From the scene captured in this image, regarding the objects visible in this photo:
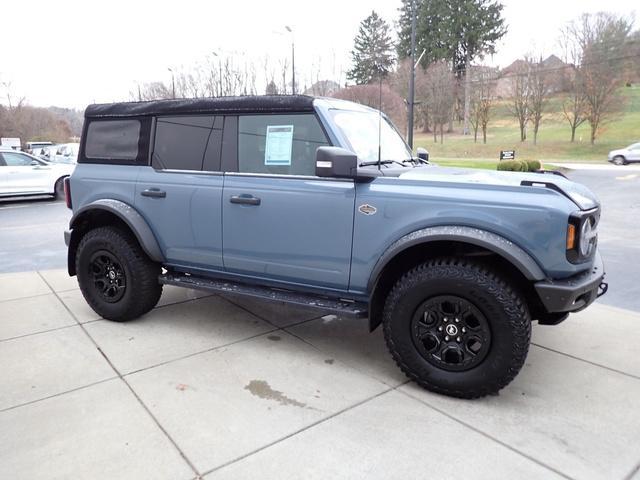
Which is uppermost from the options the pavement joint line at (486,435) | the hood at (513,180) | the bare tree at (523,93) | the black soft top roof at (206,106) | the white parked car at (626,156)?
the bare tree at (523,93)

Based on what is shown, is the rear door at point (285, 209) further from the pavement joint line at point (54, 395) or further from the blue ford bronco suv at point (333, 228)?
the pavement joint line at point (54, 395)

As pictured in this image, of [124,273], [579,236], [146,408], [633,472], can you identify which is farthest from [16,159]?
[633,472]

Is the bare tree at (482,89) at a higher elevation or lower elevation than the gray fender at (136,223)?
higher

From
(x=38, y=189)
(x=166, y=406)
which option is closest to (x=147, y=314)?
(x=166, y=406)

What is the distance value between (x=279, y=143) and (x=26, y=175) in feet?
40.8

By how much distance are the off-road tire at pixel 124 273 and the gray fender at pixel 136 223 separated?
0.14 metres

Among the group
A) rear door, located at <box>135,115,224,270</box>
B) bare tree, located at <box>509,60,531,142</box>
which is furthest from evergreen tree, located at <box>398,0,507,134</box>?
rear door, located at <box>135,115,224,270</box>

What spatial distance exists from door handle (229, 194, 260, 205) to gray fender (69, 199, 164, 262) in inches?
34.6

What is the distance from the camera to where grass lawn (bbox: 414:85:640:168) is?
34.3 m

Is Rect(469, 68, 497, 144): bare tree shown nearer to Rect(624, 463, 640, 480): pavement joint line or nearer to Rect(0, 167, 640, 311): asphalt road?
Rect(0, 167, 640, 311): asphalt road

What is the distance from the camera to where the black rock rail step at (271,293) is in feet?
10.5

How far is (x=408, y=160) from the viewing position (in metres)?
4.09

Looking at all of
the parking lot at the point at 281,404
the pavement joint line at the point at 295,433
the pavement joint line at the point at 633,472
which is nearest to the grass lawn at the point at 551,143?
the parking lot at the point at 281,404

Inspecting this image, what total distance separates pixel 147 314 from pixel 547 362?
3419mm
